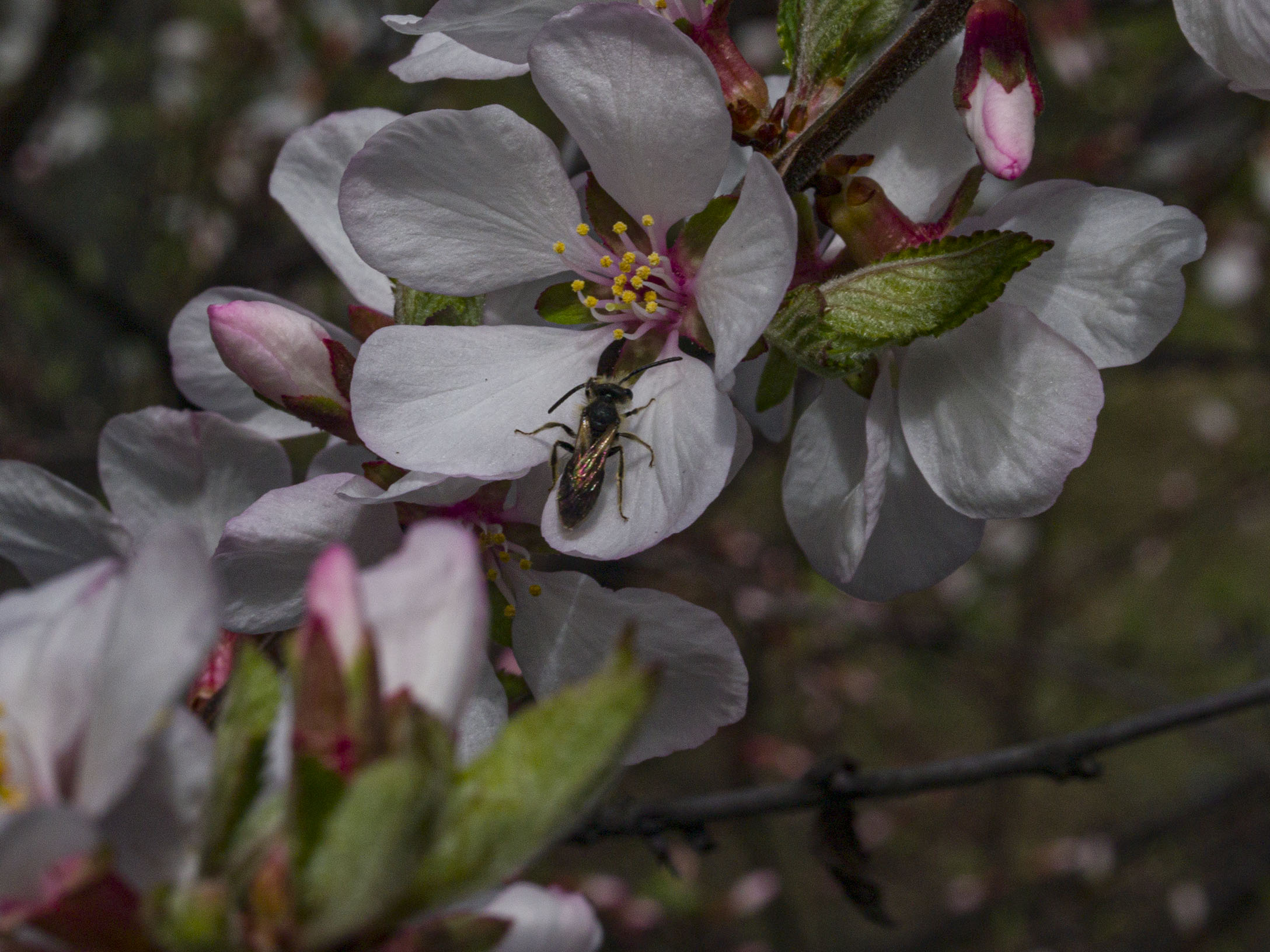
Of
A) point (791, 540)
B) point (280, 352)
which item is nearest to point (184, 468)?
point (280, 352)

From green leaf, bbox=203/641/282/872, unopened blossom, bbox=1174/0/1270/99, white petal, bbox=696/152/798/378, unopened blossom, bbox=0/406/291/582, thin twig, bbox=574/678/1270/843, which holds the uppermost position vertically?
unopened blossom, bbox=1174/0/1270/99

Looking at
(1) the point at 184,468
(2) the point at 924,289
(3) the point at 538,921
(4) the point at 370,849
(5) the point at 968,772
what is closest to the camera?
(4) the point at 370,849

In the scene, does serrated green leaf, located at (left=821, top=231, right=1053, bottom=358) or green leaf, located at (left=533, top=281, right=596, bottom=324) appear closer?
serrated green leaf, located at (left=821, top=231, right=1053, bottom=358)

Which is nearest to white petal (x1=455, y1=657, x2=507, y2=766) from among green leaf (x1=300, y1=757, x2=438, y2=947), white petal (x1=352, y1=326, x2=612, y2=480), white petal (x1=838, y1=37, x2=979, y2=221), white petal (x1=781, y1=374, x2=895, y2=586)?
white petal (x1=352, y1=326, x2=612, y2=480)

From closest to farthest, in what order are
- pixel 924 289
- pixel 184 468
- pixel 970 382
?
1. pixel 924 289
2. pixel 970 382
3. pixel 184 468

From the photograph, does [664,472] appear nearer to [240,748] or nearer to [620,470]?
[620,470]

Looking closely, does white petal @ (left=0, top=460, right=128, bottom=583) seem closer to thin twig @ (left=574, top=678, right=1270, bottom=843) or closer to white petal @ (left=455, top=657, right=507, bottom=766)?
white petal @ (left=455, top=657, right=507, bottom=766)

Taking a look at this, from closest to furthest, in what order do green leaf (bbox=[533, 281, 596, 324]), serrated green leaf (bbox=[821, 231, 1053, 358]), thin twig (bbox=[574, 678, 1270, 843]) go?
serrated green leaf (bbox=[821, 231, 1053, 358]) → green leaf (bbox=[533, 281, 596, 324]) → thin twig (bbox=[574, 678, 1270, 843])
